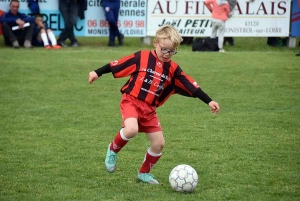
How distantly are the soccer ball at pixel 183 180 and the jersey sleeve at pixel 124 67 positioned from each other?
3.52 feet

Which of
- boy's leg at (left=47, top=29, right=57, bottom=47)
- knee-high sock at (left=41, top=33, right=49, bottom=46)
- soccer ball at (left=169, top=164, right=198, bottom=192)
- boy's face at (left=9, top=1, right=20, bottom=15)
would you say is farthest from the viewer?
boy's leg at (left=47, top=29, right=57, bottom=47)

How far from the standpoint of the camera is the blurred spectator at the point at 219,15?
17.5 meters

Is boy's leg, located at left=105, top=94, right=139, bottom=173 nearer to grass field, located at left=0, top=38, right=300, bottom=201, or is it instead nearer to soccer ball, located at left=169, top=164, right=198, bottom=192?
grass field, located at left=0, top=38, right=300, bottom=201

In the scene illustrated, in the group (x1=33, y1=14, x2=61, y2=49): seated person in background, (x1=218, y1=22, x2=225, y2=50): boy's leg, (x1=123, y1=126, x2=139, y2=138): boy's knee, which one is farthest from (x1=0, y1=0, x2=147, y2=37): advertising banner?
(x1=123, y1=126, x2=139, y2=138): boy's knee

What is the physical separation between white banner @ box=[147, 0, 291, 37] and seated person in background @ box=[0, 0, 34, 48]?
321 centimetres

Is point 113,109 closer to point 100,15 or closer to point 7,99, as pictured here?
point 7,99

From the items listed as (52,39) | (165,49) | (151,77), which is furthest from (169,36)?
(52,39)

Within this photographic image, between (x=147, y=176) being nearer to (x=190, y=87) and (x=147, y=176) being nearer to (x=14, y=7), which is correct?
(x=190, y=87)

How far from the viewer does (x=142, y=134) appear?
8.87 metres

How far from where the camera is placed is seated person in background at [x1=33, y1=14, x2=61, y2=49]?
17125 mm

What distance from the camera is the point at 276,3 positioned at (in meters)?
18.5

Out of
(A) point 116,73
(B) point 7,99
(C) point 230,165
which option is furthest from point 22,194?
(B) point 7,99

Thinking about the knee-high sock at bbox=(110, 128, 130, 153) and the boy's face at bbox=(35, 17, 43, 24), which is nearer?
the knee-high sock at bbox=(110, 128, 130, 153)

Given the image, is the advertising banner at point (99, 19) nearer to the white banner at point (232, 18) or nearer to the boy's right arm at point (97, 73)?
the white banner at point (232, 18)
